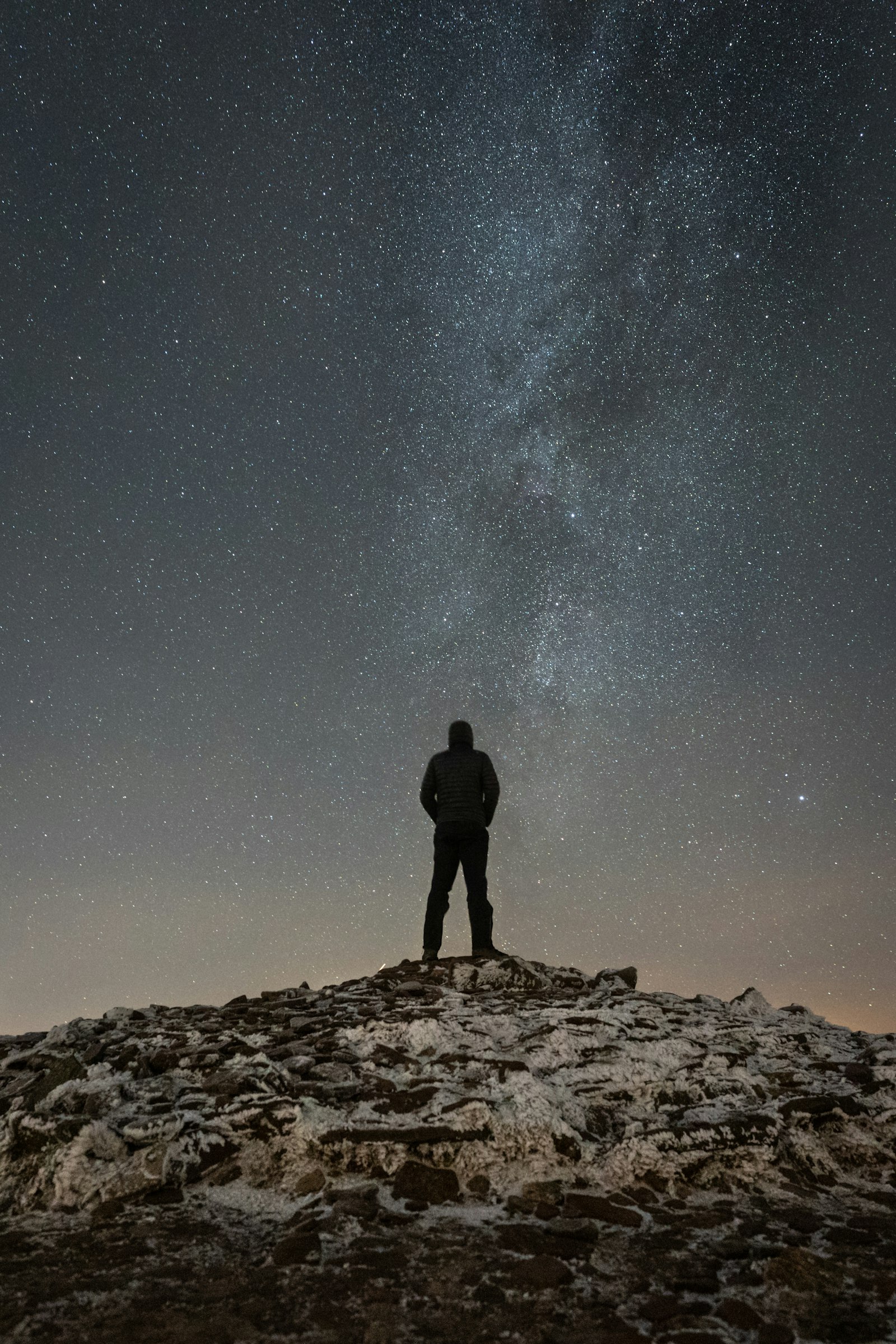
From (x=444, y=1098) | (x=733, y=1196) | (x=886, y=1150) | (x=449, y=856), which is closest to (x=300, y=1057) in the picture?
(x=444, y=1098)

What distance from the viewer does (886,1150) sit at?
4.26 metres

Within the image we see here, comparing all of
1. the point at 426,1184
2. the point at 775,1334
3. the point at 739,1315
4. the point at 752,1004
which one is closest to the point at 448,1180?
the point at 426,1184

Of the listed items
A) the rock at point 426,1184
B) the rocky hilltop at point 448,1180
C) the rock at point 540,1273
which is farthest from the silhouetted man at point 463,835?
the rock at point 540,1273

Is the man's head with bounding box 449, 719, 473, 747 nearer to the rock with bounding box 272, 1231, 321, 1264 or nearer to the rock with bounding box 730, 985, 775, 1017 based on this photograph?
the rock with bounding box 730, 985, 775, 1017

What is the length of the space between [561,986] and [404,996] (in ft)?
7.19

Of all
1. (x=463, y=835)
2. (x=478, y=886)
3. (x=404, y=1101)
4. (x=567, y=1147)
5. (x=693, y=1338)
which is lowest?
(x=693, y=1338)

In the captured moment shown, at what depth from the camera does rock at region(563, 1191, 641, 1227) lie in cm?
337

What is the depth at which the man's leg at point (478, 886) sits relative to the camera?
927cm

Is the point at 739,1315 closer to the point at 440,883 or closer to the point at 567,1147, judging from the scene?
the point at 567,1147

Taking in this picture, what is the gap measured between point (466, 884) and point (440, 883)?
35cm

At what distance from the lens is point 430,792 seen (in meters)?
9.93

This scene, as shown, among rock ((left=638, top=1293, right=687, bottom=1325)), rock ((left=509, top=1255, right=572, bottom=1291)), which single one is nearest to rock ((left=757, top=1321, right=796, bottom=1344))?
rock ((left=638, top=1293, right=687, bottom=1325))

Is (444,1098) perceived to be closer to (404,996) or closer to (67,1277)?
(67,1277)

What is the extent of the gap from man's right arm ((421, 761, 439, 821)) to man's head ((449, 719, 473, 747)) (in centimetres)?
46
